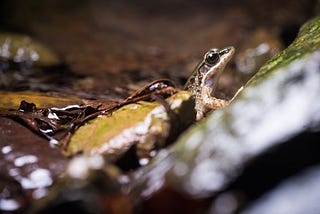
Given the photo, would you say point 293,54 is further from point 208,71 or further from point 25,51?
point 25,51

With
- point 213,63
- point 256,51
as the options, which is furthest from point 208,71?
point 256,51

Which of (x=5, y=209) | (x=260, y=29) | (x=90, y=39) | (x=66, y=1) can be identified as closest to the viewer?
(x=5, y=209)

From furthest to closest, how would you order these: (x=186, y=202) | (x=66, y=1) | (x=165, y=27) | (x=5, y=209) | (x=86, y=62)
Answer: (x=66, y=1) → (x=165, y=27) → (x=86, y=62) → (x=5, y=209) → (x=186, y=202)

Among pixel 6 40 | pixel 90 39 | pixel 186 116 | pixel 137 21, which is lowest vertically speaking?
pixel 186 116

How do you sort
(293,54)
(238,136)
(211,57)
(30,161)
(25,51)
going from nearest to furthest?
(238,136), (30,161), (293,54), (211,57), (25,51)

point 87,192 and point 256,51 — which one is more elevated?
point 256,51

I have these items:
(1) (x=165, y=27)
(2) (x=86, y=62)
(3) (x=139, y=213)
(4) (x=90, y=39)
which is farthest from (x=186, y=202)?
(1) (x=165, y=27)

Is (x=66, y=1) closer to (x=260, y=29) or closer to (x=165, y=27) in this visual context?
(x=165, y=27)

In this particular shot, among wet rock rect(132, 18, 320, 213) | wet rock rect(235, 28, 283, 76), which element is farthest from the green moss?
wet rock rect(235, 28, 283, 76)
